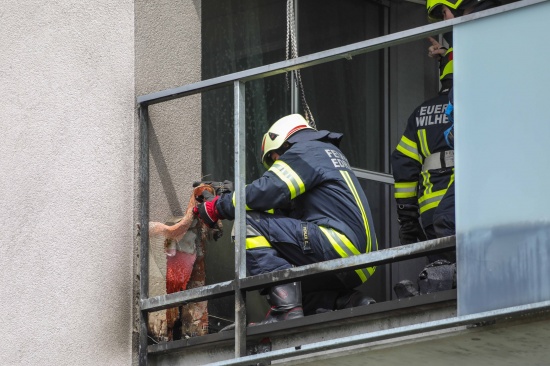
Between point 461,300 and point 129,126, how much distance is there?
2.41m

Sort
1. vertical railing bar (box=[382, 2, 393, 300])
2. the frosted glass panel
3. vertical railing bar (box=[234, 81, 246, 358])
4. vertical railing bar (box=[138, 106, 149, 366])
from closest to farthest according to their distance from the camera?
the frosted glass panel < vertical railing bar (box=[234, 81, 246, 358]) < vertical railing bar (box=[138, 106, 149, 366]) < vertical railing bar (box=[382, 2, 393, 300])

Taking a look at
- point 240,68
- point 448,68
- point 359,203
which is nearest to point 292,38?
point 240,68

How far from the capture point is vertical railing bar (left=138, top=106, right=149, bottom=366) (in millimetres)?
8430

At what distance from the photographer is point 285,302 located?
8.20 meters

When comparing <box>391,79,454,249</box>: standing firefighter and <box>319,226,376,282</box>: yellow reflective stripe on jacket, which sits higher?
<box>391,79,454,249</box>: standing firefighter

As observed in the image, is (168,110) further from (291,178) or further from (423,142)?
(423,142)

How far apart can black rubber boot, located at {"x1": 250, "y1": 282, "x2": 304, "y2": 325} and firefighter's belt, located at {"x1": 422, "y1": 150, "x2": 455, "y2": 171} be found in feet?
4.36

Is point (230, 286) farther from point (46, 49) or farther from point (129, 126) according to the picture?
point (46, 49)

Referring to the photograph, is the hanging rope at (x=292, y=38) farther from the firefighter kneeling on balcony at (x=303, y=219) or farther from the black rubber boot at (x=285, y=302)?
the black rubber boot at (x=285, y=302)

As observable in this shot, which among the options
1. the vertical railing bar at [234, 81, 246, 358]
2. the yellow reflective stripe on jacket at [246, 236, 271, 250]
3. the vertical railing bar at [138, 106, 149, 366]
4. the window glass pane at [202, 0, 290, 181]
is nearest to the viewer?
the vertical railing bar at [234, 81, 246, 358]

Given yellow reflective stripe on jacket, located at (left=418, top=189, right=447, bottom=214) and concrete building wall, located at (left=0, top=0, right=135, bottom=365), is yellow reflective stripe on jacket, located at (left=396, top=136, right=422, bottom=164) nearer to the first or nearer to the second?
yellow reflective stripe on jacket, located at (left=418, top=189, right=447, bottom=214)

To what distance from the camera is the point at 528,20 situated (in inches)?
284

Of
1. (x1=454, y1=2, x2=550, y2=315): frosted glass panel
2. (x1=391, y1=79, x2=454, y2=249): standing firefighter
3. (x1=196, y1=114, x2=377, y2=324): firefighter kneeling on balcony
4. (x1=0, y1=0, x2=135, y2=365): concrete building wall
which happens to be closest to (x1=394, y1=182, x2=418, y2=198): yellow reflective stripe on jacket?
(x1=391, y1=79, x2=454, y2=249): standing firefighter

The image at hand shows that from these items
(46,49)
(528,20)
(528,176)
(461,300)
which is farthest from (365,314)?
(46,49)
